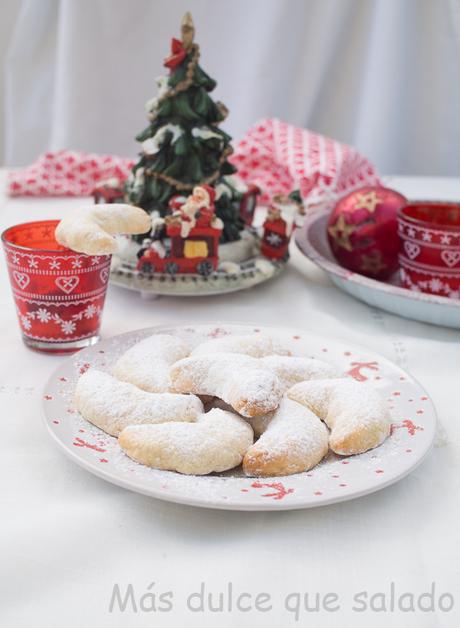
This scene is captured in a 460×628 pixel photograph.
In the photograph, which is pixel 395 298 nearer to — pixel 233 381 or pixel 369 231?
pixel 369 231

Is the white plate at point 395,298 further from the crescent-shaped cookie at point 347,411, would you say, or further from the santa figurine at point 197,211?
the crescent-shaped cookie at point 347,411

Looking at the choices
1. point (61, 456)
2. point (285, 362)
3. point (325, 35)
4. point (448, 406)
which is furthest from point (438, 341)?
point (325, 35)

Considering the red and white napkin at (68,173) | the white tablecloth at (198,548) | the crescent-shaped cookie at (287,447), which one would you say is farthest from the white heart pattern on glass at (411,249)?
the red and white napkin at (68,173)

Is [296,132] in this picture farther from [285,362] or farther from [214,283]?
[285,362]

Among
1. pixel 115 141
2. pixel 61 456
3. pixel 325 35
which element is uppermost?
pixel 325 35

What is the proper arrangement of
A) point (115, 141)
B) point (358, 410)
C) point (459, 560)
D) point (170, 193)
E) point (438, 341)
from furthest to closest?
1. point (115, 141)
2. point (170, 193)
3. point (438, 341)
4. point (358, 410)
5. point (459, 560)
